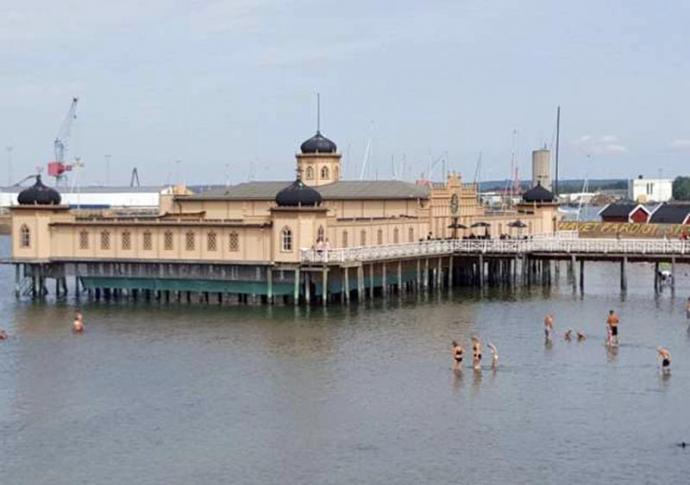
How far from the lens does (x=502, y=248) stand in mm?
87500

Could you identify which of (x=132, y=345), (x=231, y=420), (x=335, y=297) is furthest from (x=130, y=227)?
(x=231, y=420)

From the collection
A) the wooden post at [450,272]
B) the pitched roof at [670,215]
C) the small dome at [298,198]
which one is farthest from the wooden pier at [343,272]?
the pitched roof at [670,215]

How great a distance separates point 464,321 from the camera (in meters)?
69.7

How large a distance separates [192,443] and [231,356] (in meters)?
16.5

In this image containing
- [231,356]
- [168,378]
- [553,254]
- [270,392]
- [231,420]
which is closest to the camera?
[231,420]

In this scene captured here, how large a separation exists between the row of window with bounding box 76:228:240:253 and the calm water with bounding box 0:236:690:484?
284 inches

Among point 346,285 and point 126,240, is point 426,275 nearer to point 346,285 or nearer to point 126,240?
point 346,285

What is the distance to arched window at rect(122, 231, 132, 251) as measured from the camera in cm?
8106

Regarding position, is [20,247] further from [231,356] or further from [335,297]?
[231,356]

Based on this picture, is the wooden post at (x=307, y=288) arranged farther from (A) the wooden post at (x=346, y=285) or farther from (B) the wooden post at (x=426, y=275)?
(B) the wooden post at (x=426, y=275)

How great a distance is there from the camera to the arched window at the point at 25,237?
8294 cm

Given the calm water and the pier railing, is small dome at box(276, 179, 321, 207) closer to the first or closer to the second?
the pier railing

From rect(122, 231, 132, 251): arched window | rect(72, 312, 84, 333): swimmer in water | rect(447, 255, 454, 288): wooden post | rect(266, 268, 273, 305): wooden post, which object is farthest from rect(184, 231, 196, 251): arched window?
rect(447, 255, 454, 288): wooden post

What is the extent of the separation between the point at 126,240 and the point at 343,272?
12.9 m
